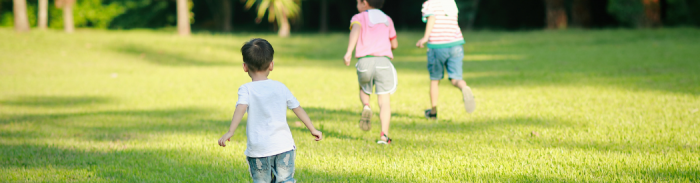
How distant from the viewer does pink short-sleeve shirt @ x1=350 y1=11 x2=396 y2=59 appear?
497 cm

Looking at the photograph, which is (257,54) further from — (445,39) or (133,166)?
(445,39)

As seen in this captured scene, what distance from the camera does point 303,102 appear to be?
8.08 meters

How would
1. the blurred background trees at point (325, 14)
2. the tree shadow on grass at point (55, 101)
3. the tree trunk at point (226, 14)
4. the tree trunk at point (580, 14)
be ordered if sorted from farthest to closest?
1. the tree trunk at point (226, 14)
2. the tree trunk at point (580, 14)
3. the blurred background trees at point (325, 14)
4. the tree shadow on grass at point (55, 101)

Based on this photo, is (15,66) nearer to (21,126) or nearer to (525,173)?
(21,126)

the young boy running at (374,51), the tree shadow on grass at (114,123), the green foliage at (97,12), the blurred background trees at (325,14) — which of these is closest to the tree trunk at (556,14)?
the blurred background trees at (325,14)

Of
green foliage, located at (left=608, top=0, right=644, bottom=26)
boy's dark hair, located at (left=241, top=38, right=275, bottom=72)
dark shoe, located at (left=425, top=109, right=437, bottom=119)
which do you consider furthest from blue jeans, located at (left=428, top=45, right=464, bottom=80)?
green foliage, located at (left=608, top=0, right=644, bottom=26)

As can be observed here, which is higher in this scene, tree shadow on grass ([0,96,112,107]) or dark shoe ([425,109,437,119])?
dark shoe ([425,109,437,119])

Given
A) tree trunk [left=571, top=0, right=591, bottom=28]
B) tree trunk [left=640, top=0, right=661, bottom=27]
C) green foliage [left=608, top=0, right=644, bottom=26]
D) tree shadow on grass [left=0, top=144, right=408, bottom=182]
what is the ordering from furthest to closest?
tree trunk [left=571, top=0, right=591, bottom=28], green foliage [left=608, top=0, right=644, bottom=26], tree trunk [left=640, top=0, right=661, bottom=27], tree shadow on grass [left=0, top=144, right=408, bottom=182]

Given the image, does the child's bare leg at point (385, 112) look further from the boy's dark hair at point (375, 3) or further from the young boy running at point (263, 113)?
the young boy running at point (263, 113)

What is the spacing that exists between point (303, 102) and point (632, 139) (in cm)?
445

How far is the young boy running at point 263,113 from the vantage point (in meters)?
2.95

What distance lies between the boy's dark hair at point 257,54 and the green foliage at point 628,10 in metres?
28.1

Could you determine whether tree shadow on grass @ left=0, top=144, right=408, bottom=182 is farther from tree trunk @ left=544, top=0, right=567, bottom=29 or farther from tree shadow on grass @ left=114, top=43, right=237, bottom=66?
tree trunk @ left=544, top=0, right=567, bottom=29

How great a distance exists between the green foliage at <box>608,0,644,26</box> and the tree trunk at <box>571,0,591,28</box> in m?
3.34
